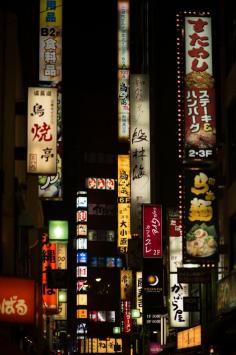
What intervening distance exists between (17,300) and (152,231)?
20236 mm

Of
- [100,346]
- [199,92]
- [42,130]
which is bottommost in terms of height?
[100,346]

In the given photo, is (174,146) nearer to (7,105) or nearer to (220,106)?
(220,106)

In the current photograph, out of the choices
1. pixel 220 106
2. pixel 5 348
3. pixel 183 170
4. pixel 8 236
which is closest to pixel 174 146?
pixel 220 106

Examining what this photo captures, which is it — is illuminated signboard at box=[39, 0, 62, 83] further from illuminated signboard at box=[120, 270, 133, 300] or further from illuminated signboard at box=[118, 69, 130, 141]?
illuminated signboard at box=[120, 270, 133, 300]

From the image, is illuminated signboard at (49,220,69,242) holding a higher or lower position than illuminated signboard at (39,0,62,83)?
lower

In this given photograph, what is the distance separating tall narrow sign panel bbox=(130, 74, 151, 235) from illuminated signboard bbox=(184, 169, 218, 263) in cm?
1452

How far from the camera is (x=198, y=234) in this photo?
23359 mm

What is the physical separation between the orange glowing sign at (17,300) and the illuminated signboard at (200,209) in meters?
10.9

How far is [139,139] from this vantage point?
125 ft

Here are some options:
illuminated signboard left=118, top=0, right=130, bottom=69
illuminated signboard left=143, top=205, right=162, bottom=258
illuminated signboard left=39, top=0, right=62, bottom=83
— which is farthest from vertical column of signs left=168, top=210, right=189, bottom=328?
illuminated signboard left=118, top=0, right=130, bottom=69

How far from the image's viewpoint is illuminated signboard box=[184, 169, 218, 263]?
76.5 ft

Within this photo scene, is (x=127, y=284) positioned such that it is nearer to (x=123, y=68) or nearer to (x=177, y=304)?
(x=123, y=68)

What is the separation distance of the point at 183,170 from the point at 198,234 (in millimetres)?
2180

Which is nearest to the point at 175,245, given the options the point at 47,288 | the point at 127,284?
the point at 47,288
